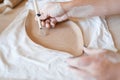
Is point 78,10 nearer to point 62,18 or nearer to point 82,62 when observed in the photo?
point 62,18

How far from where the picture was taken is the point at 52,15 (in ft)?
2.58

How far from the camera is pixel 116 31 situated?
2.32 ft

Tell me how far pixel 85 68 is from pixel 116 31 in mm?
307

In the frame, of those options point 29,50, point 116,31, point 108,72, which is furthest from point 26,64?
point 116,31

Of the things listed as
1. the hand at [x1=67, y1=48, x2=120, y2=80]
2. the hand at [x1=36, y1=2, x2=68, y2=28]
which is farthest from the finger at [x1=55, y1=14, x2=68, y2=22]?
the hand at [x1=67, y1=48, x2=120, y2=80]

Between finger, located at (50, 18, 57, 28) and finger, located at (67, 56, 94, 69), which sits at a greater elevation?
finger, located at (50, 18, 57, 28)

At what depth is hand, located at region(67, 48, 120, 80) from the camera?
1.45ft

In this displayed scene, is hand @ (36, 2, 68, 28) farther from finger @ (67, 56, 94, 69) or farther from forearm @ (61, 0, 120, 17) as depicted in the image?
finger @ (67, 56, 94, 69)

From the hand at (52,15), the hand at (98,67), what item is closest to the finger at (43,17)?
the hand at (52,15)

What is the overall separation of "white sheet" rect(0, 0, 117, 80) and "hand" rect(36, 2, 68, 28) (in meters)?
0.08

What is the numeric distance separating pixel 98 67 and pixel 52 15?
40cm

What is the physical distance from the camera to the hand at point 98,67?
443 millimetres

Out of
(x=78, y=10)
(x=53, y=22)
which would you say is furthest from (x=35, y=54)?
(x=78, y=10)

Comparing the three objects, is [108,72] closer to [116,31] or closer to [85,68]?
[85,68]
